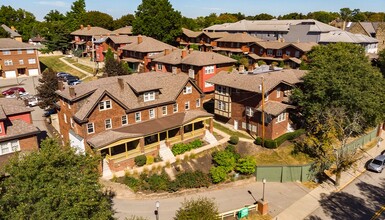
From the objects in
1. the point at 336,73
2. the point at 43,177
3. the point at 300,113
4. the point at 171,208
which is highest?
the point at 336,73

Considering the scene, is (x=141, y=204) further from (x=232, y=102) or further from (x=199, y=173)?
(x=232, y=102)

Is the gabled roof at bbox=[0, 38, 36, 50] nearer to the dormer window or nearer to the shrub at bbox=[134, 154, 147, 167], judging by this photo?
the dormer window

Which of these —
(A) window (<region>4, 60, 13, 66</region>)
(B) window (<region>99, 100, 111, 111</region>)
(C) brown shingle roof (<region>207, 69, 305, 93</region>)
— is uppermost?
(A) window (<region>4, 60, 13, 66</region>)

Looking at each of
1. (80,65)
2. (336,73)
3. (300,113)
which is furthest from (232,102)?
(80,65)

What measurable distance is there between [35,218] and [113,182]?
17391mm

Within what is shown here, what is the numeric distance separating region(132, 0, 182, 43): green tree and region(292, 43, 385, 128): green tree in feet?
167

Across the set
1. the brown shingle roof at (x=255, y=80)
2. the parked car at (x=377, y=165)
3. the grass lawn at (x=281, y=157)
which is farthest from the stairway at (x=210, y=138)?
the parked car at (x=377, y=165)

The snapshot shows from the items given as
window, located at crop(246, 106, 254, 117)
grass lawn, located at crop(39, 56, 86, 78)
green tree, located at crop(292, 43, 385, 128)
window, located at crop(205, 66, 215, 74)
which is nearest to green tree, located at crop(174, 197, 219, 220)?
green tree, located at crop(292, 43, 385, 128)

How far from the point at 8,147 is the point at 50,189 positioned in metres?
19.7

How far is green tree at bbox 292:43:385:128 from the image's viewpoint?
3975 cm

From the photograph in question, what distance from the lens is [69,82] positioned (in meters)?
63.9

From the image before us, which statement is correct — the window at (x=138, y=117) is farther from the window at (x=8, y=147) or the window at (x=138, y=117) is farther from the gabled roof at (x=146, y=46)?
the gabled roof at (x=146, y=46)

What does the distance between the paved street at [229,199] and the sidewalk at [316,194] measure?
0.65 meters

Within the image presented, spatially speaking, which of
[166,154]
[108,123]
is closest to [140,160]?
[166,154]
